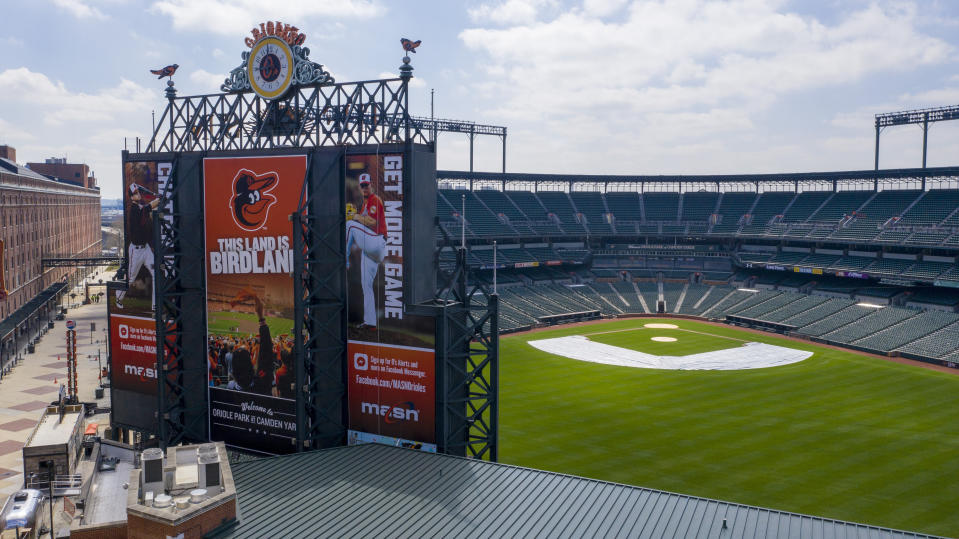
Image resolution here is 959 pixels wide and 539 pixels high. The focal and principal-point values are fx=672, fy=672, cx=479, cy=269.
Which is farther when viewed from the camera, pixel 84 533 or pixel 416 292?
pixel 416 292

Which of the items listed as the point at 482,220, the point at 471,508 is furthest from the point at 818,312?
the point at 471,508

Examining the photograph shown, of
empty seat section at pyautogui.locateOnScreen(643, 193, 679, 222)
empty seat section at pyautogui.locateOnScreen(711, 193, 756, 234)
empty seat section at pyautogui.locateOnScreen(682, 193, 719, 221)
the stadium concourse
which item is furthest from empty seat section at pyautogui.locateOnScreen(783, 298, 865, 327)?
empty seat section at pyautogui.locateOnScreen(643, 193, 679, 222)

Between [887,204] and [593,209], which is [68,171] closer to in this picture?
[593,209]

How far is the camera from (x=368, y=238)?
1014 inches

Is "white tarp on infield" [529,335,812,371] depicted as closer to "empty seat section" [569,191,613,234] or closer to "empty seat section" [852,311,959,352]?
"empty seat section" [852,311,959,352]

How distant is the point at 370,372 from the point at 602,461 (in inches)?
620

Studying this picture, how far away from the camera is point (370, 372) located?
26.0m

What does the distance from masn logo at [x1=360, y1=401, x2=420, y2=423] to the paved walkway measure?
1985cm

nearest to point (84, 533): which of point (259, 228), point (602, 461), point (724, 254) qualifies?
point (259, 228)

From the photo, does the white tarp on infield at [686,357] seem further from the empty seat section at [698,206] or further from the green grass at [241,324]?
the green grass at [241,324]

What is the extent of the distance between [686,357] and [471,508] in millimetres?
48960

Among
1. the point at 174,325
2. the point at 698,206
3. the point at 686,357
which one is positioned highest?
the point at 698,206

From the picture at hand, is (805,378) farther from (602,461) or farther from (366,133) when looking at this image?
(366,133)

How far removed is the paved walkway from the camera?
38.1m
